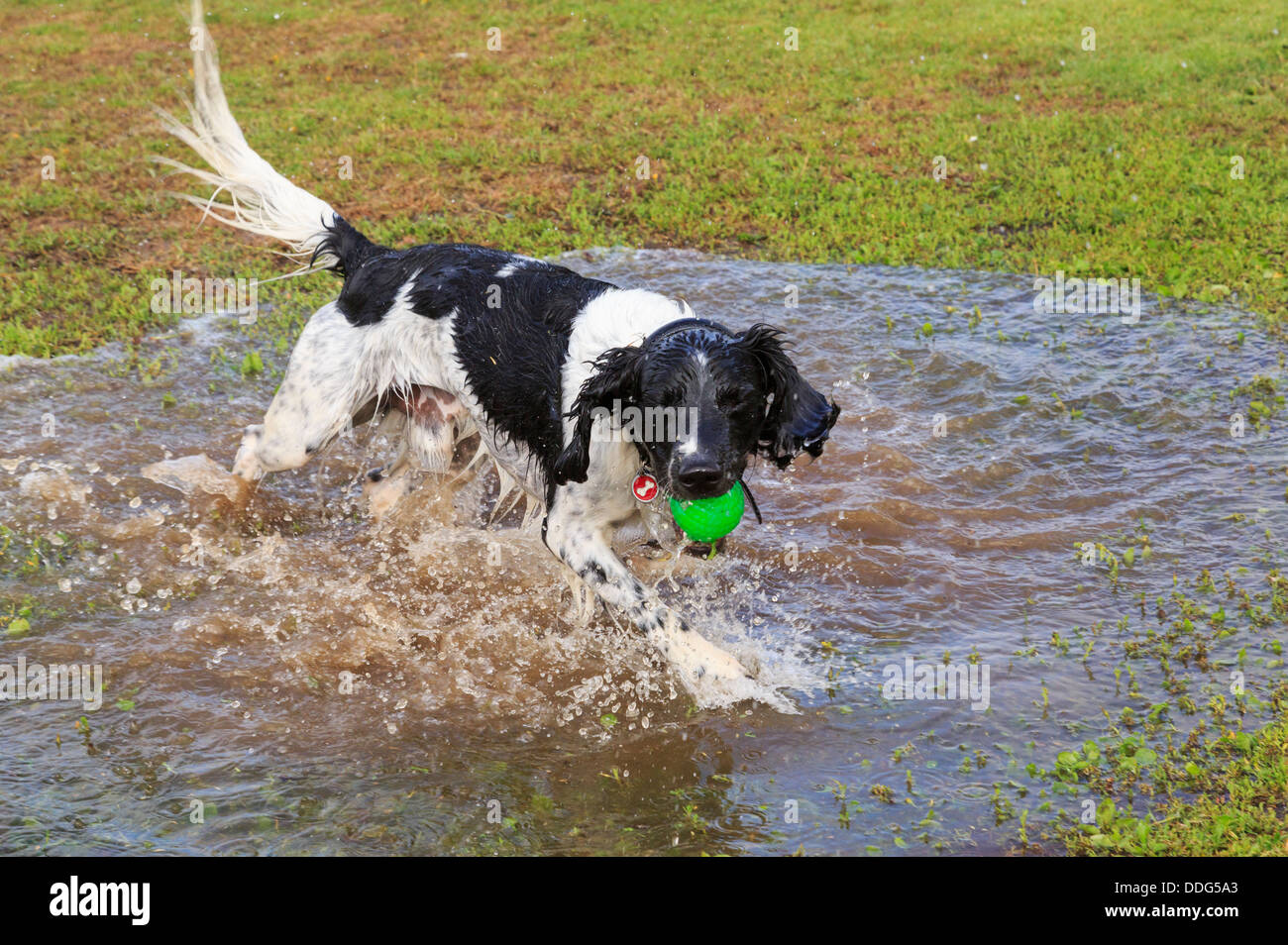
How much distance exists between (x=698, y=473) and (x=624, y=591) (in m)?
0.87

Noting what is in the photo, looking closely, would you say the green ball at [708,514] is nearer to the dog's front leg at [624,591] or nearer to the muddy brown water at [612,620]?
the dog's front leg at [624,591]

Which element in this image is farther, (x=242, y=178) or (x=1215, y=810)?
(x=242, y=178)

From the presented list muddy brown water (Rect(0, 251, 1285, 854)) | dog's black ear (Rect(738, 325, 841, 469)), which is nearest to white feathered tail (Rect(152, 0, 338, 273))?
muddy brown water (Rect(0, 251, 1285, 854))

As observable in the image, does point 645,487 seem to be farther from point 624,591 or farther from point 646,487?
point 624,591

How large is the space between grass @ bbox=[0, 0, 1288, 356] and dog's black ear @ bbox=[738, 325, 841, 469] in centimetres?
492

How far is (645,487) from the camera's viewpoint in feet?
15.4

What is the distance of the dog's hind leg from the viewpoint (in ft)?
18.7

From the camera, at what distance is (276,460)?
6.02 meters

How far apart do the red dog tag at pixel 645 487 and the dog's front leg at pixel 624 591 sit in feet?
0.97

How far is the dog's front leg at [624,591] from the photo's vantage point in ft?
15.5

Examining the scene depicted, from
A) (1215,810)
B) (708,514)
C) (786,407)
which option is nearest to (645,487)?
(708,514)

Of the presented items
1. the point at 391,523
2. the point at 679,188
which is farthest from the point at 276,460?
the point at 679,188

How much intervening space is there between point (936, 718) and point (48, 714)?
340cm

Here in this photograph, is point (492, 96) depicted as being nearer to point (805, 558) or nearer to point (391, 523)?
point (391, 523)
